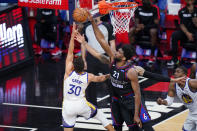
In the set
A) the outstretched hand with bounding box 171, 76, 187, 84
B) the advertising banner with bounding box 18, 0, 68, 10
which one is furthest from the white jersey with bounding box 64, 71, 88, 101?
the advertising banner with bounding box 18, 0, 68, 10

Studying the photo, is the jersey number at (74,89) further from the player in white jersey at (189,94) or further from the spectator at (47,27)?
the spectator at (47,27)

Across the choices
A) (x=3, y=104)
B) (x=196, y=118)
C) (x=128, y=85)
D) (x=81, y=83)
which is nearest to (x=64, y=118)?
(x=81, y=83)

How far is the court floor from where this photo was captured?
9.91 meters

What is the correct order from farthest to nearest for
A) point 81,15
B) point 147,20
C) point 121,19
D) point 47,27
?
point 47,27
point 147,20
point 121,19
point 81,15

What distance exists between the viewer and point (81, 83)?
8.05m

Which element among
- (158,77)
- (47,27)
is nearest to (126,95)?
(158,77)

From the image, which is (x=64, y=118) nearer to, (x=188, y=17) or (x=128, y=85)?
(x=128, y=85)

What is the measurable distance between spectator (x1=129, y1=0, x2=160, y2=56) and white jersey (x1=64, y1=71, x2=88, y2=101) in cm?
706

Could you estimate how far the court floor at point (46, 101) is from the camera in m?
9.91

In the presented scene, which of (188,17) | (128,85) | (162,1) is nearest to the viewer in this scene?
(128,85)

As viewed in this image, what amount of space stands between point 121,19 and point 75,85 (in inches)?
94.1

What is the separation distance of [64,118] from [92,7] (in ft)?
8.14

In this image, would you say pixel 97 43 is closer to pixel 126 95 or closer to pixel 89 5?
pixel 89 5

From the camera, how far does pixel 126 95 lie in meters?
7.94
